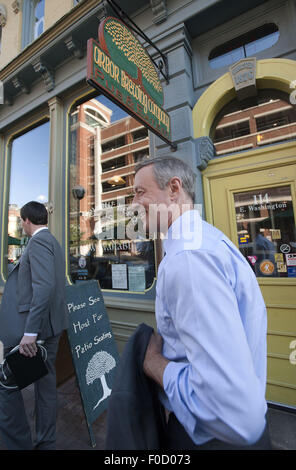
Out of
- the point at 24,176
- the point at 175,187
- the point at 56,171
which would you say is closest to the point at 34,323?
the point at 175,187

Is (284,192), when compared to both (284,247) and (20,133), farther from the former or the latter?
(20,133)

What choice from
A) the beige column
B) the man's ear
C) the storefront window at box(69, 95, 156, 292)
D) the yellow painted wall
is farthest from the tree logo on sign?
the yellow painted wall

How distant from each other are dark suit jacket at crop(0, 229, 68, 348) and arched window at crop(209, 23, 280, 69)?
3.53 meters

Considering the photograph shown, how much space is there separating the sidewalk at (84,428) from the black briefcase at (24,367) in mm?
872

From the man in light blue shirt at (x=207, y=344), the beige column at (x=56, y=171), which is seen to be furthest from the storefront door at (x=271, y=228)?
the beige column at (x=56, y=171)

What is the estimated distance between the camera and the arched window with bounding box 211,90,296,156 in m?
2.88

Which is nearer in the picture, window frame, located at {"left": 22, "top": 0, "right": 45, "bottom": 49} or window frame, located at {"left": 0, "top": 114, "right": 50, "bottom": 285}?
window frame, located at {"left": 22, "top": 0, "right": 45, "bottom": 49}

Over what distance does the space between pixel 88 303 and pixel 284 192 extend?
108 inches

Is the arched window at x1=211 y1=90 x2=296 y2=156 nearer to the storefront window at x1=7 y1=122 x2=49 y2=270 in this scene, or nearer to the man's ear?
the man's ear

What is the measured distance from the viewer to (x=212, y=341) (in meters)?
0.64

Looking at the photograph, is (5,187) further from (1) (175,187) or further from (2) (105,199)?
(1) (175,187)

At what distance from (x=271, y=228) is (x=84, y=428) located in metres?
3.12

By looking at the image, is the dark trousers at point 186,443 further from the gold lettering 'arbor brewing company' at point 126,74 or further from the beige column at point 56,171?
the beige column at point 56,171

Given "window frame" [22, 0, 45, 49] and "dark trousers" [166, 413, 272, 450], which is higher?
"window frame" [22, 0, 45, 49]
